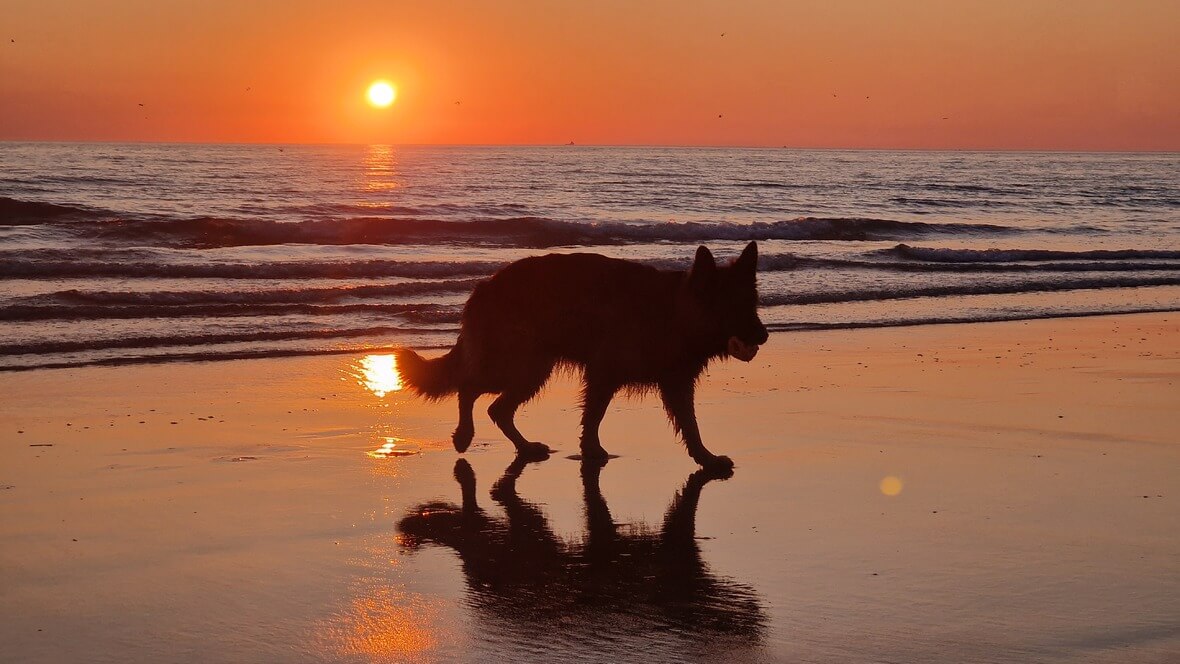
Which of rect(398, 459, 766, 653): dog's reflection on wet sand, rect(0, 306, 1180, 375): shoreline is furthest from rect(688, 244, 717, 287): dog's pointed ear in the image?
rect(0, 306, 1180, 375): shoreline

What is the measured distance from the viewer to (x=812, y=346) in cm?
1334

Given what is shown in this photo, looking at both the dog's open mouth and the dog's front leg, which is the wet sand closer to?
the dog's front leg

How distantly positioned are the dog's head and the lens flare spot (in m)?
1.14

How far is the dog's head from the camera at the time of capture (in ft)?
26.4

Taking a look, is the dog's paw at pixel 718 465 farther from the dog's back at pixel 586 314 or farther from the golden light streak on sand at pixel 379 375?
the golden light streak on sand at pixel 379 375

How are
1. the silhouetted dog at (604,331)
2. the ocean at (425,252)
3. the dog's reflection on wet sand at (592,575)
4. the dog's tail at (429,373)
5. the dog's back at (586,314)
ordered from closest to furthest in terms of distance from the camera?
1. the dog's reflection on wet sand at (592,575)
2. the silhouetted dog at (604,331)
3. the dog's back at (586,314)
4. the dog's tail at (429,373)
5. the ocean at (425,252)

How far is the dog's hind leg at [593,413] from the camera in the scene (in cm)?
815

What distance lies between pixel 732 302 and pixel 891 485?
59.3 inches

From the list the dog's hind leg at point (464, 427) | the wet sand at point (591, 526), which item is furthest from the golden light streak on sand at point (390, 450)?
the dog's hind leg at point (464, 427)

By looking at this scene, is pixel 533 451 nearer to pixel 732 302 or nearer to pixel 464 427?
pixel 464 427

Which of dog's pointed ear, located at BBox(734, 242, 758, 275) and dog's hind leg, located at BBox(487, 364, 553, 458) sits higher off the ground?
dog's pointed ear, located at BBox(734, 242, 758, 275)

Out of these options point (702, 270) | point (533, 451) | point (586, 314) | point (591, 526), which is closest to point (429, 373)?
point (533, 451)

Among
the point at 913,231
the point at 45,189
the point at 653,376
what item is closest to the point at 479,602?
the point at 653,376

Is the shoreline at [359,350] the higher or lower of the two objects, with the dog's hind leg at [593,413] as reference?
lower
